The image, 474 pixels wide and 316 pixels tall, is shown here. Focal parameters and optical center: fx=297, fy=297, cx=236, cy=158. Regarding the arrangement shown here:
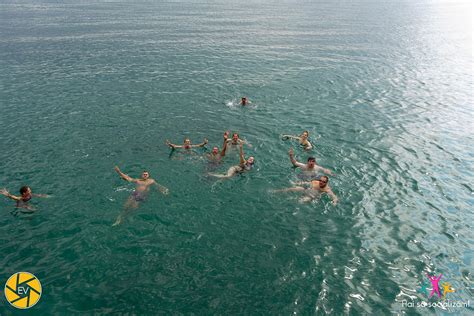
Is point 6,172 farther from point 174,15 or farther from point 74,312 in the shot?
point 174,15

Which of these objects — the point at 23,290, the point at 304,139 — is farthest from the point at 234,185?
the point at 23,290

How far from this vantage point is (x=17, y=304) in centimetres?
1143

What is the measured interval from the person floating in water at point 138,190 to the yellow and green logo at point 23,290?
14.5 ft

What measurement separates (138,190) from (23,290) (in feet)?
22.9

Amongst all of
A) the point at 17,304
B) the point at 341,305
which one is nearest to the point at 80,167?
the point at 17,304

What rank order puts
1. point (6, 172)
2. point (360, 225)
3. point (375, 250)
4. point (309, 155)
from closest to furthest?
point (375, 250) → point (360, 225) → point (6, 172) → point (309, 155)

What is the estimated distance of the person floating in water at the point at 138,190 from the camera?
1645 cm

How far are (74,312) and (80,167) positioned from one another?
1086 centimetres

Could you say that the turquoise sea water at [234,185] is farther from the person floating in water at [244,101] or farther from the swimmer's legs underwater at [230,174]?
the person floating in water at [244,101]

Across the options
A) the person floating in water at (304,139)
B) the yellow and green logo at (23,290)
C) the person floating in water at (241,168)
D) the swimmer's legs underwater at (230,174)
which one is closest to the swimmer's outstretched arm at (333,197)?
the person floating in water at (241,168)

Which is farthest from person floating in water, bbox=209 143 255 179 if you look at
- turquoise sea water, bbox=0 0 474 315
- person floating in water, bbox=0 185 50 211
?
person floating in water, bbox=0 185 50 211

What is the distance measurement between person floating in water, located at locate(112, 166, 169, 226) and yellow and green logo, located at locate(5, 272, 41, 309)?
4.43 meters

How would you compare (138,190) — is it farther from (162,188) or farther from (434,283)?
(434,283)

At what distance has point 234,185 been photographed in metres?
18.6
